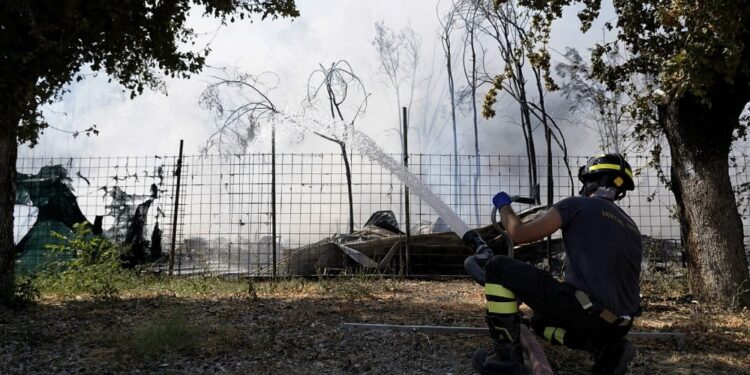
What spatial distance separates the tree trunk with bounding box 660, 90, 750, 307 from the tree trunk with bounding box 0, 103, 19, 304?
25.3 feet

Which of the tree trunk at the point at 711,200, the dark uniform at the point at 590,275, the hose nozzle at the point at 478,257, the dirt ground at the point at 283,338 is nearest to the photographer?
the dark uniform at the point at 590,275

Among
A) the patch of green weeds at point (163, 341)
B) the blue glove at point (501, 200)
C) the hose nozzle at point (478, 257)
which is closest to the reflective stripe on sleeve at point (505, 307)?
the hose nozzle at point (478, 257)

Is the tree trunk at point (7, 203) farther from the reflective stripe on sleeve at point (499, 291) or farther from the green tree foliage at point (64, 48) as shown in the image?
the reflective stripe on sleeve at point (499, 291)

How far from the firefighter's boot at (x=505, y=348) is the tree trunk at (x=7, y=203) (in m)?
5.23

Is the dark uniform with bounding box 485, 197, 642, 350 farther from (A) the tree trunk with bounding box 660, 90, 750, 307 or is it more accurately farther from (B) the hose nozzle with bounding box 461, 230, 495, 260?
(A) the tree trunk with bounding box 660, 90, 750, 307

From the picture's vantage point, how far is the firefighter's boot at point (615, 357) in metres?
3.64

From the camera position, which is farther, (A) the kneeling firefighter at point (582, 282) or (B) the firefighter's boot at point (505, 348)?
(B) the firefighter's boot at point (505, 348)

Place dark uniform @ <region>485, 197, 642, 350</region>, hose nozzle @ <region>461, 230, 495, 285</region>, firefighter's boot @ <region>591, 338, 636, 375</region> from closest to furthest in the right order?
1. dark uniform @ <region>485, 197, 642, 350</region>
2. firefighter's boot @ <region>591, 338, 636, 375</region>
3. hose nozzle @ <region>461, 230, 495, 285</region>

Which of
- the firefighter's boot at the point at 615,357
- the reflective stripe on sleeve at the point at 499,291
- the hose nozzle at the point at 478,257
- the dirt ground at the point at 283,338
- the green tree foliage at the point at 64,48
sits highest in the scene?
the green tree foliage at the point at 64,48

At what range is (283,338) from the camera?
200 inches

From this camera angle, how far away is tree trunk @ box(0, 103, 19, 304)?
645cm

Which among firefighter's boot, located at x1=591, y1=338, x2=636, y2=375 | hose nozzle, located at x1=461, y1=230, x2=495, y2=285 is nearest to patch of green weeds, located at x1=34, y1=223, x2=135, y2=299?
hose nozzle, located at x1=461, y1=230, x2=495, y2=285

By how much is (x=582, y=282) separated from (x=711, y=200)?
4733 mm

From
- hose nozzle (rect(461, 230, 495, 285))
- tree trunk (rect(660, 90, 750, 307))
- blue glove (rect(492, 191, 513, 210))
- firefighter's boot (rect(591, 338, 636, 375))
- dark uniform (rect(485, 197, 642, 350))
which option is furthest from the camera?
tree trunk (rect(660, 90, 750, 307))
